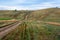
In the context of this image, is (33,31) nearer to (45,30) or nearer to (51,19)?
(45,30)

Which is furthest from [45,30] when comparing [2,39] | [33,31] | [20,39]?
[2,39]

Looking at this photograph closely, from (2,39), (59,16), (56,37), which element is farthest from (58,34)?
(59,16)

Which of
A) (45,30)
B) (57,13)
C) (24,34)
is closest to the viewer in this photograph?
(24,34)

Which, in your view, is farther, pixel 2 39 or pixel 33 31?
pixel 33 31

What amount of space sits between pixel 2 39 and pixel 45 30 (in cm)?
163

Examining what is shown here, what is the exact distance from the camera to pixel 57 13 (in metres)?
8.33

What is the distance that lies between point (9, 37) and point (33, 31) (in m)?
0.96

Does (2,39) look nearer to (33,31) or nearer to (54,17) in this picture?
(33,31)

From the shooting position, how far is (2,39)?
4414 mm

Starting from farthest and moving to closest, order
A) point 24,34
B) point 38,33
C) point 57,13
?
point 57,13 → point 38,33 → point 24,34

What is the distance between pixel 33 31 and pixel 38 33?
0.74ft

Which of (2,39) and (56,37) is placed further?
(56,37)

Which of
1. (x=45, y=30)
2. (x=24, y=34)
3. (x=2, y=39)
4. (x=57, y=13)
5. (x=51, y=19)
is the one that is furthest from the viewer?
(x=57, y=13)

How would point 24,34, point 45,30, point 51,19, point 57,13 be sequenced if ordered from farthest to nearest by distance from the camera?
point 57,13 < point 51,19 < point 45,30 < point 24,34
